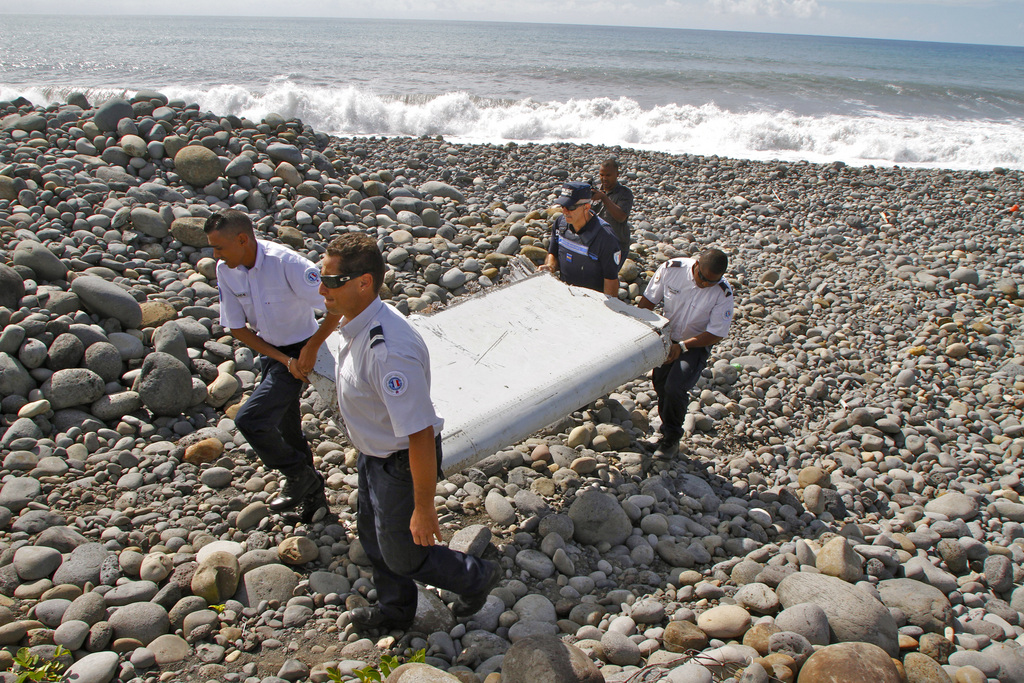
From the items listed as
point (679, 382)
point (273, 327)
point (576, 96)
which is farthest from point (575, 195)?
point (576, 96)

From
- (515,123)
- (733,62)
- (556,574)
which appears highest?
(733,62)

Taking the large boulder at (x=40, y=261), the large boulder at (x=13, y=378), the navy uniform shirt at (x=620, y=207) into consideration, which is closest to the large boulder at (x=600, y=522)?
the navy uniform shirt at (x=620, y=207)

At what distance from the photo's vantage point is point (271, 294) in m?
3.34

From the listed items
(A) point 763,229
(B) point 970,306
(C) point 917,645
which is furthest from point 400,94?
(C) point 917,645

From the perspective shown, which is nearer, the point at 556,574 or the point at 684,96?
the point at 556,574

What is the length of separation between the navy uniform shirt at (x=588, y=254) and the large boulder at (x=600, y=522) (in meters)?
1.55

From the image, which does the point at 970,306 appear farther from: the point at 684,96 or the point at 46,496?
the point at 684,96

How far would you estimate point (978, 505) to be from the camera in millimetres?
3938

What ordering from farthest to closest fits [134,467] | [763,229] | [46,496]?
[763,229], [134,467], [46,496]

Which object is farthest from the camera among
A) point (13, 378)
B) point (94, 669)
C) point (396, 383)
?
point (13, 378)

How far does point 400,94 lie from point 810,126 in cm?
1374

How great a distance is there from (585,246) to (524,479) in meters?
1.64

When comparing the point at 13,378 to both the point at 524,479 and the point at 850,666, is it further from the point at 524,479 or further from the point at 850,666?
the point at 850,666

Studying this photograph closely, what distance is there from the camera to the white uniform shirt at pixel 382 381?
2234mm
